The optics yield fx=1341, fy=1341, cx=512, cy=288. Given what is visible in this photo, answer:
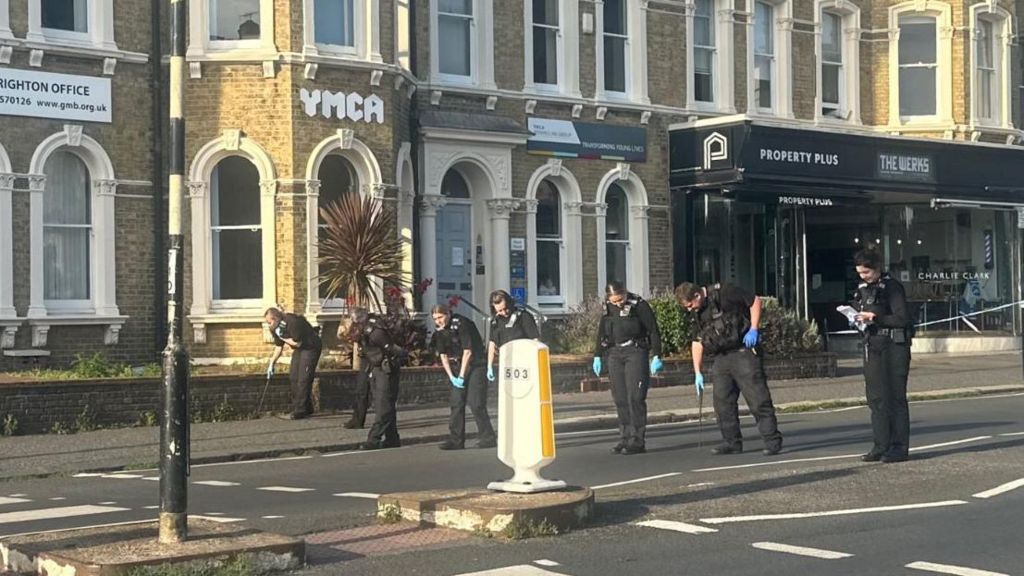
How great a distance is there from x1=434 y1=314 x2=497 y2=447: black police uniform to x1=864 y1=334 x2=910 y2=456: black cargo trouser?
14.7 ft

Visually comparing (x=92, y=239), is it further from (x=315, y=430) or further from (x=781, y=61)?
(x=781, y=61)

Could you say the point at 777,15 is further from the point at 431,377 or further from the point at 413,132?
the point at 431,377

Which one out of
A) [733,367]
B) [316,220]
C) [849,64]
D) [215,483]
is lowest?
[215,483]

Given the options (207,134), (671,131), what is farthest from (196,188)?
(671,131)

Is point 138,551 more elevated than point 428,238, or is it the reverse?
point 428,238

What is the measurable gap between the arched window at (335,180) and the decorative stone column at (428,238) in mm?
2116

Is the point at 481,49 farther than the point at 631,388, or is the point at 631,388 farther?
the point at 481,49

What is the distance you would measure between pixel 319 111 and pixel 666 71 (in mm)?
8960

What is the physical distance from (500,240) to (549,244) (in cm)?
153

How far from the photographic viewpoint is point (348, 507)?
10195 mm

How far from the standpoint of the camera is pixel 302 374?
17516mm

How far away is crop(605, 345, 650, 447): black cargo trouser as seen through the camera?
13.5 metres

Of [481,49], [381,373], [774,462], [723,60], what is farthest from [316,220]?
[723,60]

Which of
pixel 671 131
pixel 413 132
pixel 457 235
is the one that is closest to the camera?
pixel 413 132
